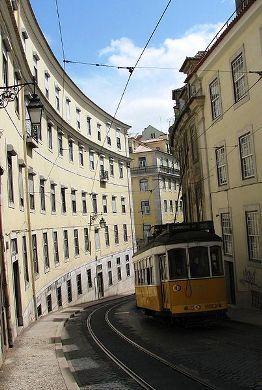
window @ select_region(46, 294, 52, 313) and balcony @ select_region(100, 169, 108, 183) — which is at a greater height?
balcony @ select_region(100, 169, 108, 183)

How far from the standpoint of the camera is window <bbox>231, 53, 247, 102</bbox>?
1876 centimetres

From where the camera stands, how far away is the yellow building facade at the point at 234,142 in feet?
59.2

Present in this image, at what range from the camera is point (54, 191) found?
97.3ft

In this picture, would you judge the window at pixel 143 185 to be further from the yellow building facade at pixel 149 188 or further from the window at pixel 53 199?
the window at pixel 53 199

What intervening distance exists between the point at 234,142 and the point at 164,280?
7.18 m

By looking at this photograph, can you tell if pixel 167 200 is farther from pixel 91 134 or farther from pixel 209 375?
pixel 209 375

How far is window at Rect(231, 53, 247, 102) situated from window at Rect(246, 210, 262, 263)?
4446 millimetres

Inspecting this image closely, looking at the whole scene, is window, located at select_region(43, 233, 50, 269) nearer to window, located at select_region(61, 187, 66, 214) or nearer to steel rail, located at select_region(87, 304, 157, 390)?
window, located at select_region(61, 187, 66, 214)

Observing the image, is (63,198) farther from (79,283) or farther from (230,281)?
(230,281)

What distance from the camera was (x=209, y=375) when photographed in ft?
29.6

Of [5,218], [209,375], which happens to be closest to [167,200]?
[5,218]

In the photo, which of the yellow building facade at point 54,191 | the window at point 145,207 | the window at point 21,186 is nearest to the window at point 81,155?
the yellow building facade at point 54,191

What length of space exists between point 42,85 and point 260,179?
14.8 meters

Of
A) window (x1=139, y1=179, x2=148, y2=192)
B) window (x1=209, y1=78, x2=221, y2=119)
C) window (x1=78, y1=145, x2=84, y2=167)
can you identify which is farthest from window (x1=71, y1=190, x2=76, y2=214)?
window (x1=139, y1=179, x2=148, y2=192)
